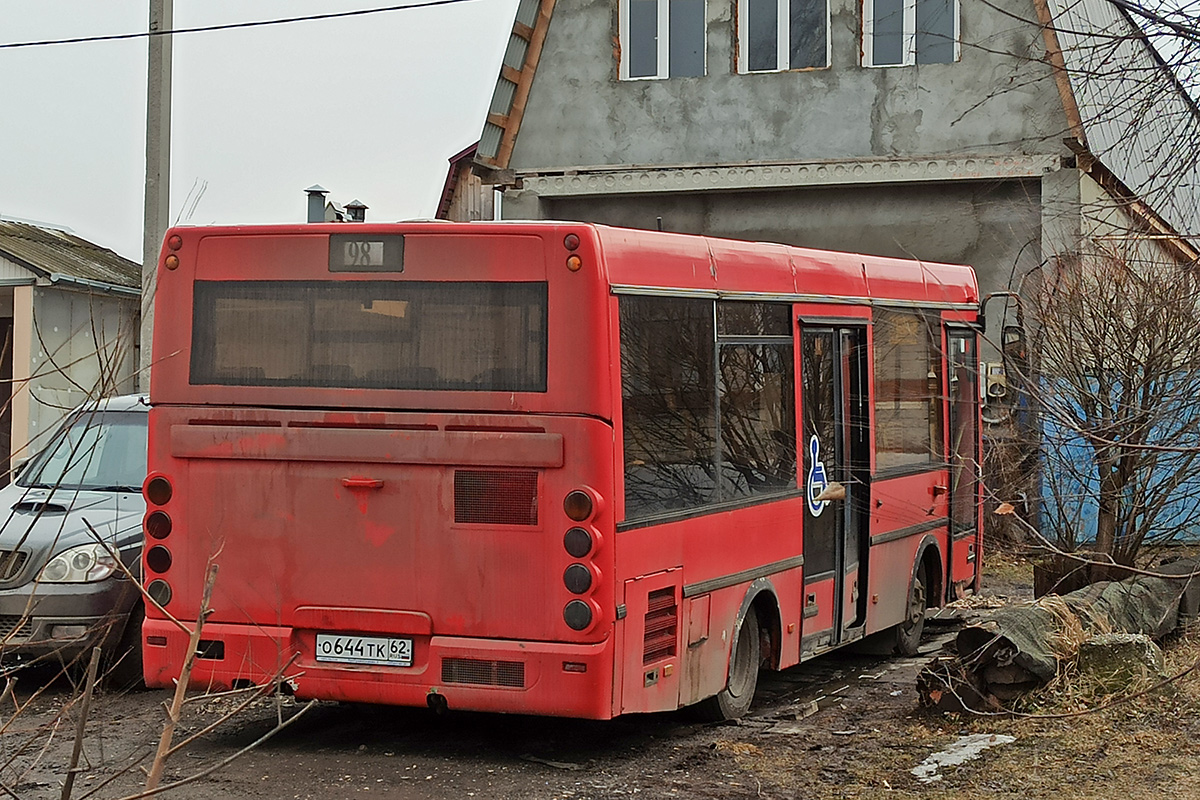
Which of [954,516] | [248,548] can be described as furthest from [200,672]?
[954,516]

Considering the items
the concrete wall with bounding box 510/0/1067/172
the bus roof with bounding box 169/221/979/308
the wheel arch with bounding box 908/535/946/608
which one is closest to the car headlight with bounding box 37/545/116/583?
the bus roof with bounding box 169/221/979/308

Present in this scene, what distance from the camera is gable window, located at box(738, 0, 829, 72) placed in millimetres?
19844

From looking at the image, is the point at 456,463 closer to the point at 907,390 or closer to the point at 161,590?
the point at 161,590

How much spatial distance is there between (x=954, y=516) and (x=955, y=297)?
1.67 metres

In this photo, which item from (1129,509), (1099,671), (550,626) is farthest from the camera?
(1129,509)

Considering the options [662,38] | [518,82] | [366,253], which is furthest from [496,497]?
[518,82]

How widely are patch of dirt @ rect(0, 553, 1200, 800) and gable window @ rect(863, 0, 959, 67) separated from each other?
11.0m

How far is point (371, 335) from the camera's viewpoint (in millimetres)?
7996

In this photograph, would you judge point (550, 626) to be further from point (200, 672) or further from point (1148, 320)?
point (1148, 320)

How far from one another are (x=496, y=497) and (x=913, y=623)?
5129 millimetres

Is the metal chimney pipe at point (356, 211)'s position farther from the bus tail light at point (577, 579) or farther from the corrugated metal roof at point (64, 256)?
the corrugated metal roof at point (64, 256)

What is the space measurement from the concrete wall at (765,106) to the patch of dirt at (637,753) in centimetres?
1036

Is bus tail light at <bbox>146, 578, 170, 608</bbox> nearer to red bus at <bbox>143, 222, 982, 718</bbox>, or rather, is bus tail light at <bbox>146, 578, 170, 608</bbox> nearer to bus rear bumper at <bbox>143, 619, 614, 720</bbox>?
red bus at <bbox>143, 222, 982, 718</bbox>

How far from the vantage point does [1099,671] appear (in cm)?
902
